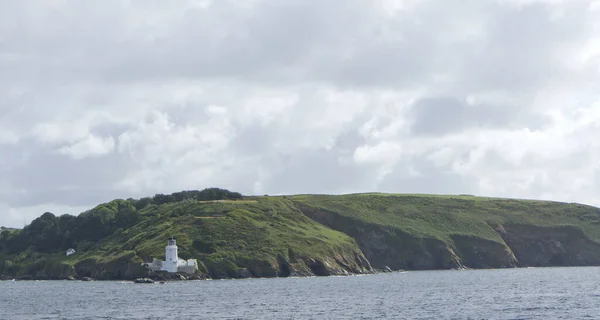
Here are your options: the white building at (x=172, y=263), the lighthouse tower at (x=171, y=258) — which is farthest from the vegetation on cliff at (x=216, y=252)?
the lighthouse tower at (x=171, y=258)

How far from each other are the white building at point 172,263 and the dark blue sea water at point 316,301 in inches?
874

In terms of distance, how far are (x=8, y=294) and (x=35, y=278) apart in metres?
62.6

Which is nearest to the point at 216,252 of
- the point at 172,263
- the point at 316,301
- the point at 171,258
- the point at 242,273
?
the point at 242,273

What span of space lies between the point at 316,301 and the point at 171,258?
66003 millimetres

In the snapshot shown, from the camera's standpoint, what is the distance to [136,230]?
19788 cm

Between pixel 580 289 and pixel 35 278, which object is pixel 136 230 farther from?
pixel 580 289

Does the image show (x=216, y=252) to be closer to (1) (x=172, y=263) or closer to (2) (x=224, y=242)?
(2) (x=224, y=242)

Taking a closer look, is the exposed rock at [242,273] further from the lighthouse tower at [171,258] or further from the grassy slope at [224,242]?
the lighthouse tower at [171,258]

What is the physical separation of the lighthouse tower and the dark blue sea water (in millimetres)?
21969

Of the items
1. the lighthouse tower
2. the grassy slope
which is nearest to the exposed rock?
the grassy slope

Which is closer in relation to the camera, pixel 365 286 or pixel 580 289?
pixel 580 289

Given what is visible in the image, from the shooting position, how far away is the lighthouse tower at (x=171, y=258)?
161 meters

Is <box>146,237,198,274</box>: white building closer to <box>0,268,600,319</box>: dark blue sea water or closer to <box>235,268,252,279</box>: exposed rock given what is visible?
<box>235,268,252,279</box>: exposed rock

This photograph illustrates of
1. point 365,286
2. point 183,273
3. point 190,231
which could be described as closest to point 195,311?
point 365,286
